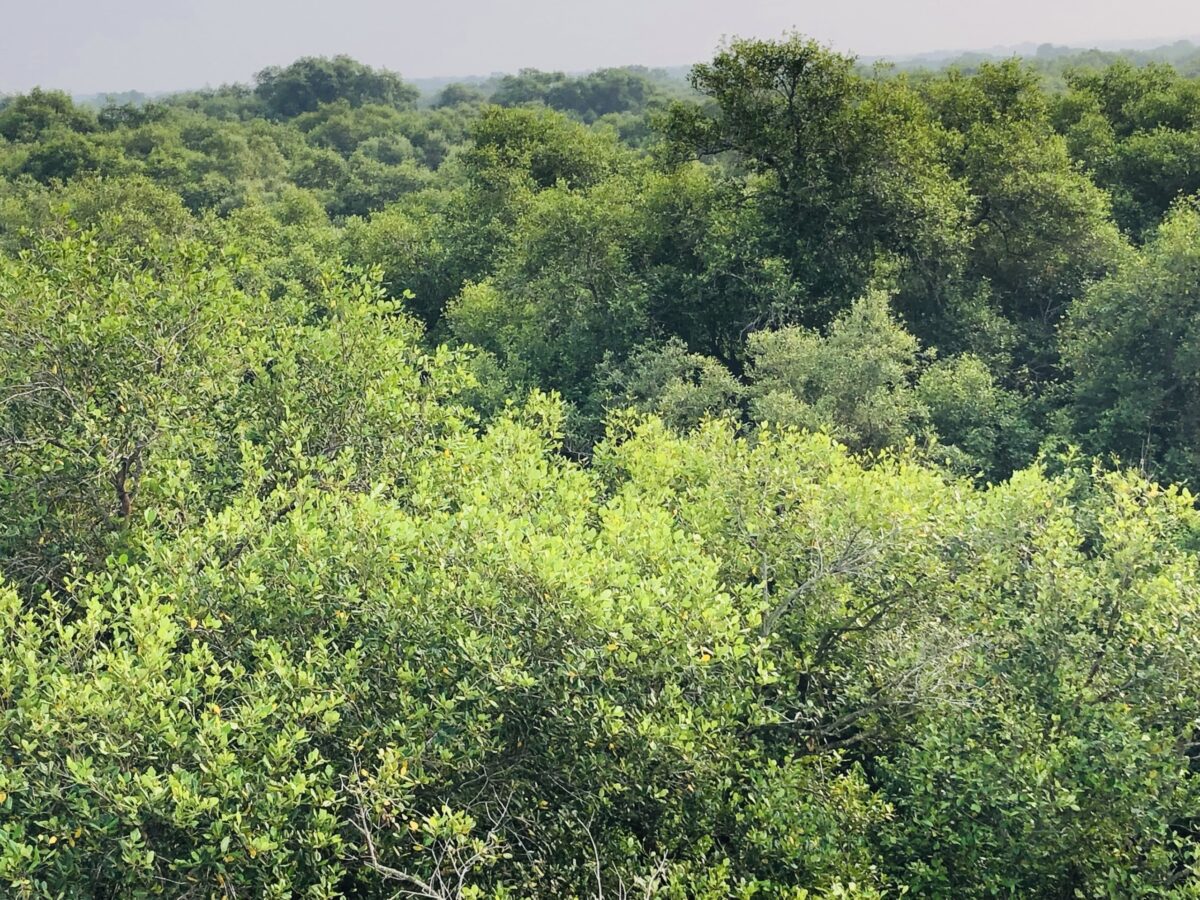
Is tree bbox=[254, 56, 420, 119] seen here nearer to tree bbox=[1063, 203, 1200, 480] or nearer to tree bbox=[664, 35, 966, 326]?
tree bbox=[664, 35, 966, 326]

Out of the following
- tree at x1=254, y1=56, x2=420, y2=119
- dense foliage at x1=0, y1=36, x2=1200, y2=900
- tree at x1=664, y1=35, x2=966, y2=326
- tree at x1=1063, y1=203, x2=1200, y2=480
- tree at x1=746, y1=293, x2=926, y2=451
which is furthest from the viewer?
tree at x1=254, y1=56, x2=420, y2=119

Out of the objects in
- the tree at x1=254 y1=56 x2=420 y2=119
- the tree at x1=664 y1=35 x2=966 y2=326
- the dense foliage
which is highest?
the tree at x1=254 y1=56 x2=420 y2=119

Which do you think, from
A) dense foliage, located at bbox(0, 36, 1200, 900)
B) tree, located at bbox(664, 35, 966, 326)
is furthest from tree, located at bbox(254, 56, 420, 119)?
dense foliage, located at bbox(0, 36, 1200, 900)

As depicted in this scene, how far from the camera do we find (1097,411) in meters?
23.2

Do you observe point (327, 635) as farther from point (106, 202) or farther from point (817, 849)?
point (106, 202)

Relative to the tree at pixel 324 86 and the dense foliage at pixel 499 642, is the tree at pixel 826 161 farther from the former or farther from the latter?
the tree at pixel 324 86

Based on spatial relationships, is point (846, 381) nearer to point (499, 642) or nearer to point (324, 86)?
point (499, 642)

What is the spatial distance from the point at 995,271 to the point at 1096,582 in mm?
21689

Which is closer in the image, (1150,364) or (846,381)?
(846,381)

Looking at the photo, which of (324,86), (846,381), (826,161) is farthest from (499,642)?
(324,86)

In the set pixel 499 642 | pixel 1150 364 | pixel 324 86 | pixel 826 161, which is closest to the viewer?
pixel 499 642

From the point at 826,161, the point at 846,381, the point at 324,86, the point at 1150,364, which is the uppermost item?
the point at 324,86

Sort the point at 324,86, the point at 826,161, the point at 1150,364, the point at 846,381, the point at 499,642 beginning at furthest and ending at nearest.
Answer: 1. the point at 324,86
2. the point at 826,161
3. the point at 1150,364
4. the point at 846,381
5. the point at 499,642

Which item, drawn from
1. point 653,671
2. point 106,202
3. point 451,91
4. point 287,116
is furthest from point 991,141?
point 451,91
